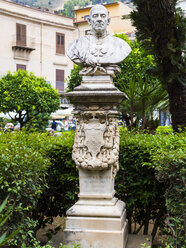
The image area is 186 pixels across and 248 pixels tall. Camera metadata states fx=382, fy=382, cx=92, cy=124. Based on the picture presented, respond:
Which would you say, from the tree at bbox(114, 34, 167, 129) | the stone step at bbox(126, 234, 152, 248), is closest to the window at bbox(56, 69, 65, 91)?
the tree at bbox(114, 34, 167, 129)

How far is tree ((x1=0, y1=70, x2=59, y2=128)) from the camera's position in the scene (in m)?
18.0

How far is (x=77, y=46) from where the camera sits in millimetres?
4824

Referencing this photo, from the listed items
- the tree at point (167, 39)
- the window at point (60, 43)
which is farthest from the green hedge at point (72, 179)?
the window at point (60, 43)

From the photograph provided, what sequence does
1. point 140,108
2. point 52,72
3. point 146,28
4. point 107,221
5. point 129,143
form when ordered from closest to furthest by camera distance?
1. point 107,221
2. point 129,143
3. point 146,28
4. point 140,108
5. point 52,72

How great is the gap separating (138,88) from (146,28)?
2372 mm

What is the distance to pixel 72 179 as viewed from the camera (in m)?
5.50

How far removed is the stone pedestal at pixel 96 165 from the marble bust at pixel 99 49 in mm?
159

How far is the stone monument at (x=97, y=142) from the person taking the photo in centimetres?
449

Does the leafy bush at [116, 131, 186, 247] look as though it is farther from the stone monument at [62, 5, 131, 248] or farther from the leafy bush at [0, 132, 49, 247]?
the leafy bush at [0, 132, 49, 247]

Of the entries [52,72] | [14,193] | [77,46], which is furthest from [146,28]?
[52,72]

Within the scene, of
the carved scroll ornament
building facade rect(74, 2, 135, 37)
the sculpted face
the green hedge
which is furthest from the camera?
building facade rect(74, 2, 135, 37)

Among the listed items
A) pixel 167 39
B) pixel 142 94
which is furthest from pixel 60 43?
pixel 167 39

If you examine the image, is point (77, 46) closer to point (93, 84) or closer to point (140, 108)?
point (93, 84)

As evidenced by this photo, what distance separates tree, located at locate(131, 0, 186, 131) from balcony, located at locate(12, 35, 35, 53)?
2429cm
